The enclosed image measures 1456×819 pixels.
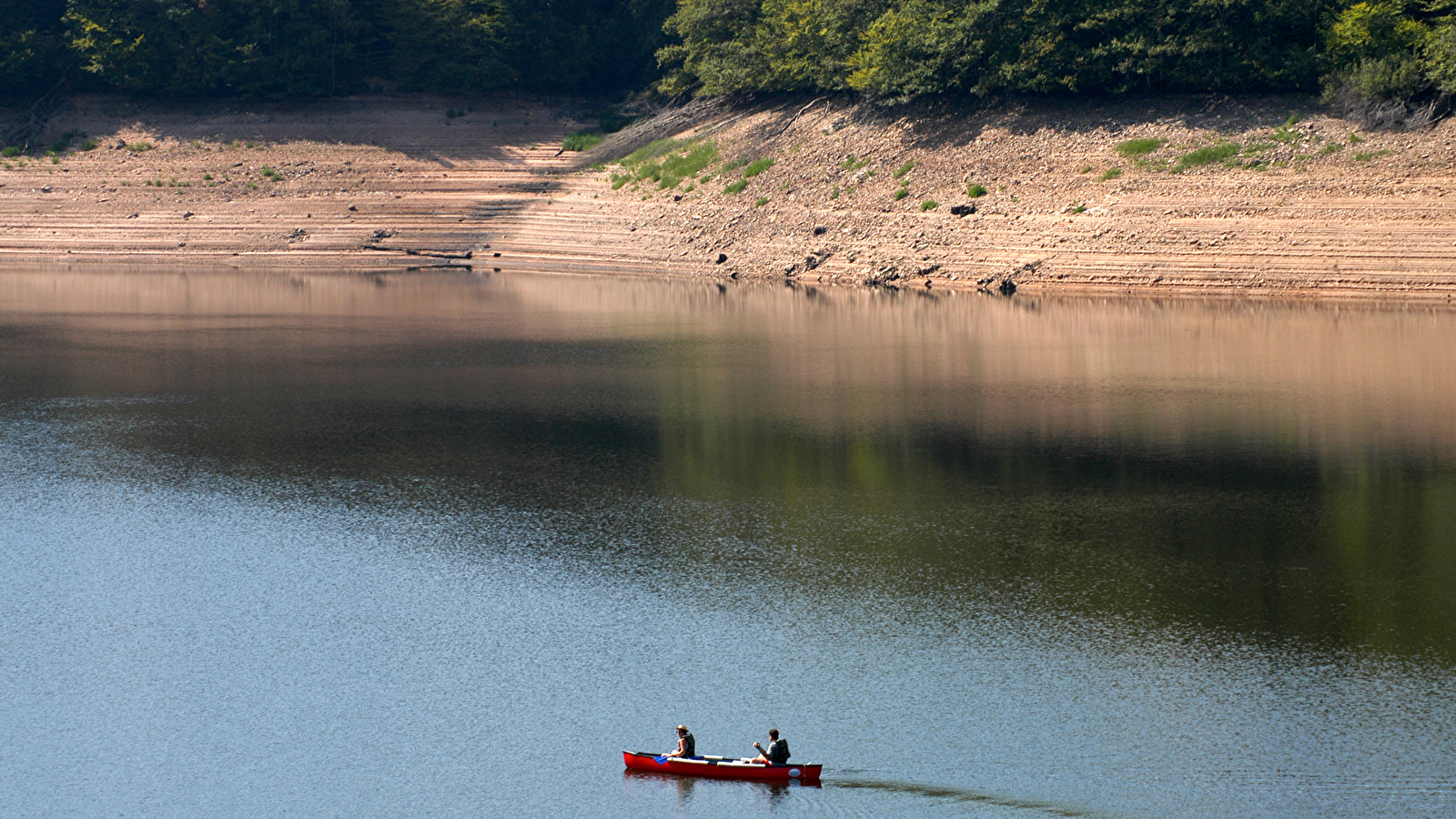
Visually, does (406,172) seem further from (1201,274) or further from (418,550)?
(418,550)

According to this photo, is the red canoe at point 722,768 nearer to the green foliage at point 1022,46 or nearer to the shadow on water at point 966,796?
the shadow on water at point 966,796

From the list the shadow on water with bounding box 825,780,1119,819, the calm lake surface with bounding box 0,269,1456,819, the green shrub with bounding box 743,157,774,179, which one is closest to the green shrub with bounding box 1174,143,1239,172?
the calm lake surface with bounding box 0,269,1456,819

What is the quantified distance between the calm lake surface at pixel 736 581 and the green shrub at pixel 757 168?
26.8m

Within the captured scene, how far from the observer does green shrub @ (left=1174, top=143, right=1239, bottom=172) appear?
53.7 metres

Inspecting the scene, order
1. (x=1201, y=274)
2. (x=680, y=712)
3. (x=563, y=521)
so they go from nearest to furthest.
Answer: (x=680, y=712), (x=563, y=521), (x=1201, y=274)

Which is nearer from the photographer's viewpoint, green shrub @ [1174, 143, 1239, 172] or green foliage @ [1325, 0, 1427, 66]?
green shrub @ [1174, 143, 1239, 172]

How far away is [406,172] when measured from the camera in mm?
71312

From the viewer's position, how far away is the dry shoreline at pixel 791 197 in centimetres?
5034

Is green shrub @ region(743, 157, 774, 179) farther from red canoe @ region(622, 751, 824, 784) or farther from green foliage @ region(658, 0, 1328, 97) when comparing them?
red canoe @ region(622, 751, 824, 784)

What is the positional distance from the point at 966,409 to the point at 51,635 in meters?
20.1

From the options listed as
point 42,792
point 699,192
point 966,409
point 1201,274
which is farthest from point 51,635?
point 699,192

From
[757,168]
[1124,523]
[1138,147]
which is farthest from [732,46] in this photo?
[1124,523]

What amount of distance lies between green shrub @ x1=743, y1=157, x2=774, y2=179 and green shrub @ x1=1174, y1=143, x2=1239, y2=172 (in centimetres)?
1913

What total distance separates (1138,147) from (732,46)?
73.7ft
